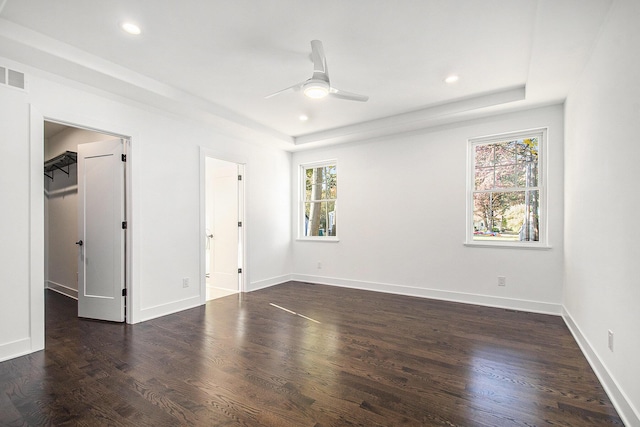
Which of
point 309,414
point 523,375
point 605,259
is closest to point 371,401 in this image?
point 309,414

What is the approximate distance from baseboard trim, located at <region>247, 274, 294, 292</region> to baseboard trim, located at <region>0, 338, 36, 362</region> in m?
2.82

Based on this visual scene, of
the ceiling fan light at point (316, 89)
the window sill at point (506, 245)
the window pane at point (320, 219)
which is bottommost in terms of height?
the window sill at point (506, 245)

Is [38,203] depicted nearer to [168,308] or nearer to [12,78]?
[12,78]

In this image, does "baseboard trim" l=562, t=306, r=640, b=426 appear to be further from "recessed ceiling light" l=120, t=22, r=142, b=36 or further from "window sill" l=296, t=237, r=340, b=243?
"recessed ceiling light" l=120, t=22, r=142, b=36

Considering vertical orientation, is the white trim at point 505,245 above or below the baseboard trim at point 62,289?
above

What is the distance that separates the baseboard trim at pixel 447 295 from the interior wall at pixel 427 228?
0.04 feet

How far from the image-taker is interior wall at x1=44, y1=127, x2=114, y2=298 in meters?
4.86

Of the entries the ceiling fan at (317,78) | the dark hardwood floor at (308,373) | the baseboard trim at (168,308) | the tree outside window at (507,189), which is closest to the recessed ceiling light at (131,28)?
the ceiling fan at (317,78)

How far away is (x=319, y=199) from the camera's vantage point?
6.04m

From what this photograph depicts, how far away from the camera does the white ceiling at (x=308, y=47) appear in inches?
89.0

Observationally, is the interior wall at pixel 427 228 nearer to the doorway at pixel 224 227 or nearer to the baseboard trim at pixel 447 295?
the baseboard trim at pixel 447 295

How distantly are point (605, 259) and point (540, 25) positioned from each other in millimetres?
1816

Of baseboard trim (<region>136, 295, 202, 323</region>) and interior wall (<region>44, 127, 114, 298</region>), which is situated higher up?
interior wall (<region>44, 127, 114, 298</region>)

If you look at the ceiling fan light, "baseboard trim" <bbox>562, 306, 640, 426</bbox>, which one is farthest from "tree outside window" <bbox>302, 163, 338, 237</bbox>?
"baseboard trim" <bbox>562, 306, 640, 426</bbox>
